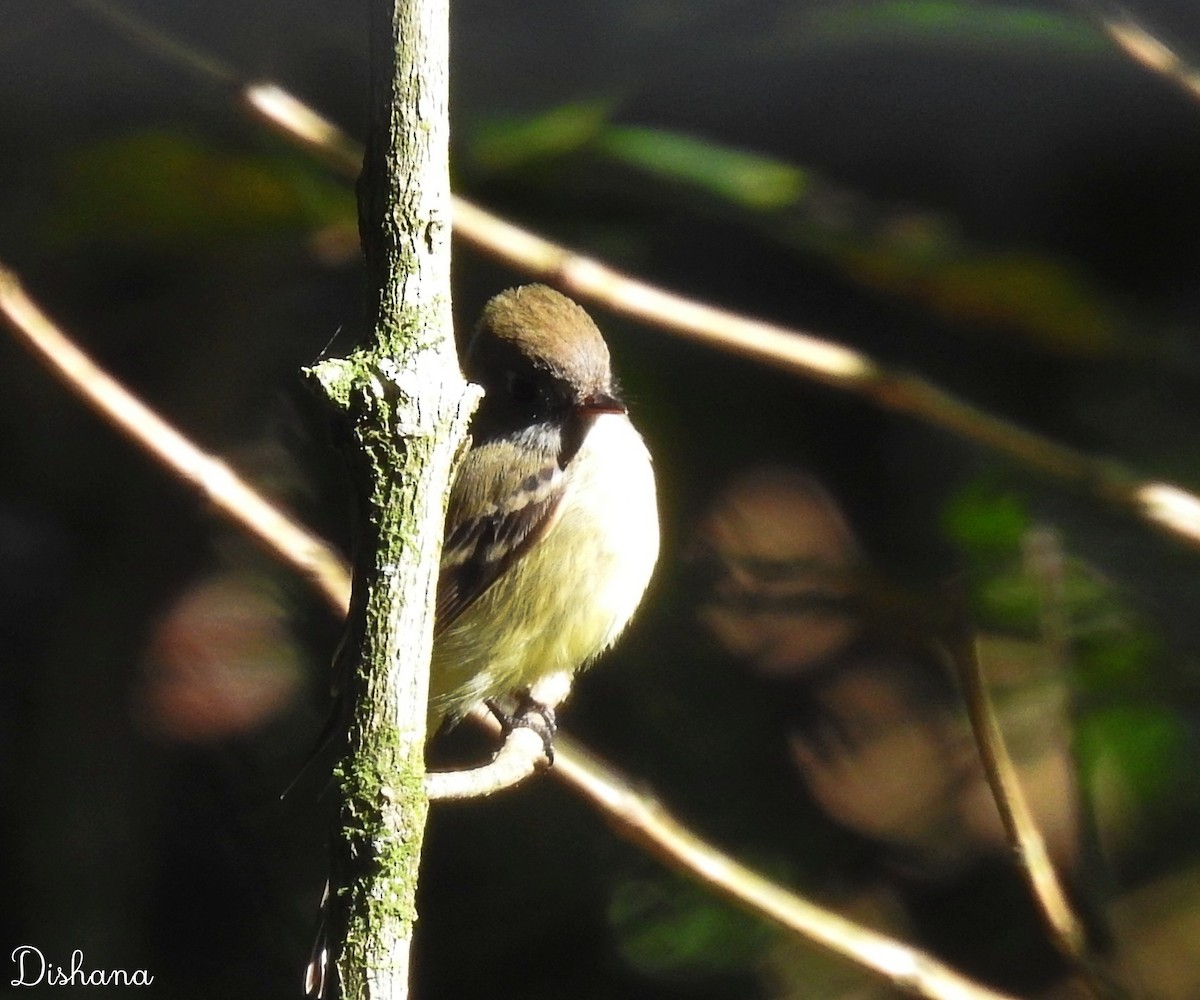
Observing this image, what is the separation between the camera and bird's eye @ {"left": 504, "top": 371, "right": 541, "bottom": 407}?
2338 mm

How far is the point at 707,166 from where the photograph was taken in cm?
255

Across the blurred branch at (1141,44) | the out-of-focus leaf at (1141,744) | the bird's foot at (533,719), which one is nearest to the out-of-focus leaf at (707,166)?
the blurred branch at (1141,44)

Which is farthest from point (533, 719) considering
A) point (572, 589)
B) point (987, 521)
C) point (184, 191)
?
point (184, 191)

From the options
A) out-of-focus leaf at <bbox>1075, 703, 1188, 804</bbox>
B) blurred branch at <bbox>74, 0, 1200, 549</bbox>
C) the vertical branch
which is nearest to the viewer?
the vertical branch

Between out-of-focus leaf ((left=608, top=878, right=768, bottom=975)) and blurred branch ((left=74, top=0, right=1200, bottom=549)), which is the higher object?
blurred branch ((left=74, top=0, right=1200, bottom=549))

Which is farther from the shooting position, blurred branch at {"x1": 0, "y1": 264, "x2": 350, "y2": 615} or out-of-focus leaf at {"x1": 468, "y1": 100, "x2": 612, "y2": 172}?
out-of-focus leaf at {"x1": 468, "y1": 100, "x2": 612, "y2": 172}

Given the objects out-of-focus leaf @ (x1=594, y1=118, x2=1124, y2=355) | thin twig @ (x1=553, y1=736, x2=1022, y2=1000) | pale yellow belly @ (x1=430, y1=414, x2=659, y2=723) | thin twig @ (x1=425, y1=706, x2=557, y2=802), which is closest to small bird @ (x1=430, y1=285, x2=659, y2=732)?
pale yellow belly @ (x1=430, y1=414, x2=659, y2=723)

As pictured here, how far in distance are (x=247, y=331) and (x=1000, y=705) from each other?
1.68m

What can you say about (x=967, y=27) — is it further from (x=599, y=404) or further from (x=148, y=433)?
(x=148, y=433)

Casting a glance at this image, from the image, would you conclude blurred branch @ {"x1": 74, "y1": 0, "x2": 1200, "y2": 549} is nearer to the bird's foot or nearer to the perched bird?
the perched bird

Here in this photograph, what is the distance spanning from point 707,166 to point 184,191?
3.18ft

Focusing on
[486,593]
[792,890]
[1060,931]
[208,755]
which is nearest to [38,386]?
[208,755]

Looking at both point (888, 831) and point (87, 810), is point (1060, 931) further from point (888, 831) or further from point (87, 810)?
point (87, 810)

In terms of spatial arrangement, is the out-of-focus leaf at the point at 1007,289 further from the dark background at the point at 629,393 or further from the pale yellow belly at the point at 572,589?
the pale yellow belly at the point at 572,589
